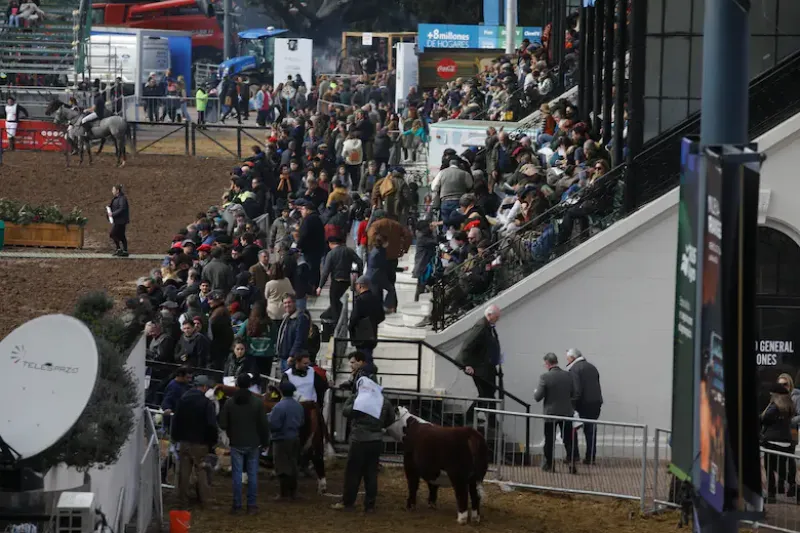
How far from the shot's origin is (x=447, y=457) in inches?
600

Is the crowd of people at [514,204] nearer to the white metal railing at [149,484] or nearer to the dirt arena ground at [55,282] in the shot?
the white metal railing at [149,484]

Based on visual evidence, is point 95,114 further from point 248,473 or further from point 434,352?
point 248,473

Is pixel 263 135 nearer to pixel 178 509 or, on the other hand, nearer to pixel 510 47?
pixel 510 47

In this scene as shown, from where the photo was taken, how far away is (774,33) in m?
20.2

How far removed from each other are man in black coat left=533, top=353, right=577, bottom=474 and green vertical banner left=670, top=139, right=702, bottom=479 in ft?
27.1

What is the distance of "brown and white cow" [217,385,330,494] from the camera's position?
1600 centimetres

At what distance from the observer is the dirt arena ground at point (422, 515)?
15.0m

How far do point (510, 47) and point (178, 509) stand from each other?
105 ft

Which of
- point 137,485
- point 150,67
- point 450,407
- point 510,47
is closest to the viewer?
point 137,485

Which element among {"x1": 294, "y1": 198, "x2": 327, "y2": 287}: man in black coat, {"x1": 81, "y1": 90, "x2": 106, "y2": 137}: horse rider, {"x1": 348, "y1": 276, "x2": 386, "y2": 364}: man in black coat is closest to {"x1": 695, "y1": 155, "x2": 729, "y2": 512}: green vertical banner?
{"x1": 348, "y1": 276, "x2": 386, "y2": 364}: man in black coat

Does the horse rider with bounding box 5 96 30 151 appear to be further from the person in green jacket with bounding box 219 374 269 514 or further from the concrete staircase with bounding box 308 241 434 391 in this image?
the person in green jacket with bounding box 219 374 269 514

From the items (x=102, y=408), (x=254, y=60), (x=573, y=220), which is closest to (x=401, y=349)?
(x=573, y=220)

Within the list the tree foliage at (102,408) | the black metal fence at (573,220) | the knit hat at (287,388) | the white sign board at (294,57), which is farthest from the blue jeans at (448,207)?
the white sign board at (294,57)

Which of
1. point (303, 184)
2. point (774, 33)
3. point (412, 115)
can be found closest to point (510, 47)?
point (412, 115)
